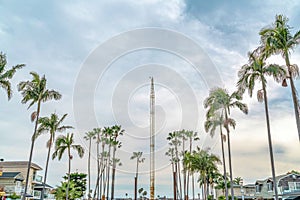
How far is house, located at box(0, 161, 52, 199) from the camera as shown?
48.6m

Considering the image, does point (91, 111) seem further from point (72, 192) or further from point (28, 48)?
point (72, 192)

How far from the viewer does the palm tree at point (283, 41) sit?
18109mm

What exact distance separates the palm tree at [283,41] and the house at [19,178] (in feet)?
153

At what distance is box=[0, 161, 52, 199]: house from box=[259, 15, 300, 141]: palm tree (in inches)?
1838

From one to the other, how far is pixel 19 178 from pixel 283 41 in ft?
161

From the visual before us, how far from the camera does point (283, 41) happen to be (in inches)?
723

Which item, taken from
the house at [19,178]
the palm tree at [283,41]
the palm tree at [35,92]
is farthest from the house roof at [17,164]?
the palm tree at [283,41]

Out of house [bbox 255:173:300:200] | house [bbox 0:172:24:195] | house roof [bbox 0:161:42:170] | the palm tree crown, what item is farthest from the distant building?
house roof [bbox 0:161:42:170]

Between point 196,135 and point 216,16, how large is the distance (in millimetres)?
46837

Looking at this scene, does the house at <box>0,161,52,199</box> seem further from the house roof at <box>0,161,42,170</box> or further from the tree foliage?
the tree foliage

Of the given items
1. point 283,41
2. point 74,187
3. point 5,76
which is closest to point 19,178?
point 74,187

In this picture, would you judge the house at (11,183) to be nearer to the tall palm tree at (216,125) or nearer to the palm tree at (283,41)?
the tall palm tree at (216,125)

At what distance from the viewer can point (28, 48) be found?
24.9 metres

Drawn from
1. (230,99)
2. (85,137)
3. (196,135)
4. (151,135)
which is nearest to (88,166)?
(85,137)
